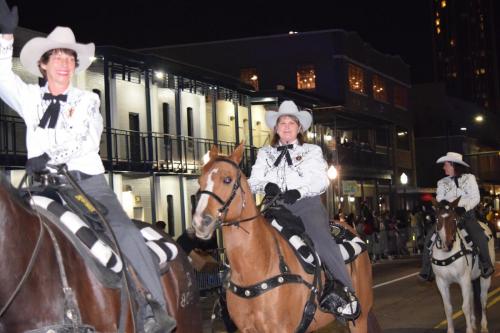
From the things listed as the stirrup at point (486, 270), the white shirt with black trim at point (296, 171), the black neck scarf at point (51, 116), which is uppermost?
the black neck scarf at point (51, 116)

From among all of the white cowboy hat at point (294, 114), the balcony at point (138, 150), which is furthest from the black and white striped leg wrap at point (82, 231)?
the balcony at point (138, 150)

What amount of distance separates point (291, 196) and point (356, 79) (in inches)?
1739

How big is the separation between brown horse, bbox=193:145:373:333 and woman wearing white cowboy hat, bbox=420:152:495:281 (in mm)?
6463

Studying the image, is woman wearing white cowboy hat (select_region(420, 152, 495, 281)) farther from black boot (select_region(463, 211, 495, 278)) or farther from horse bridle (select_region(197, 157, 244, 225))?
horse bridle (select_region(197, 157, 244, 225))

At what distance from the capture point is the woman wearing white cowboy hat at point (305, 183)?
8.19 metres

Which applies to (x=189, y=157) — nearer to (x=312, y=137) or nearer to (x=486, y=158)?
(x=312, y=137)

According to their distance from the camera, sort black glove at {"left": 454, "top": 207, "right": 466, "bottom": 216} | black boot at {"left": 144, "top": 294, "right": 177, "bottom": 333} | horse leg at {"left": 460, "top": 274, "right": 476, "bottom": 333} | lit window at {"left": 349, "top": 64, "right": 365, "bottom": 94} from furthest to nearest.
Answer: lit window at {"left": 349, "top": 64, "right": 365, "bottom": 94}
black glove at {"left": 454, "top": 207, "right": 466, "bottom": 216}
horse leg at {"left": 460, "top": 274, "right": 476, "bottom": 333}
black boot at {"left": 144, "top": 294, "right": 177, "bottom": 333}

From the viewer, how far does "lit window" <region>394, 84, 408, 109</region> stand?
5928 cm

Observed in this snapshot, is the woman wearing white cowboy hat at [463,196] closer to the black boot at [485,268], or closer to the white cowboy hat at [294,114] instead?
the black boot at [485,268]

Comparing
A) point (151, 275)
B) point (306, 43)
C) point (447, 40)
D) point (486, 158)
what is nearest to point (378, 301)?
point (151, 275)

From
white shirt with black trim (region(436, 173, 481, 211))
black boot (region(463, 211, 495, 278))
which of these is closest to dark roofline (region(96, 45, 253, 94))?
white shirt with black trim (region(436, 173, 481, 211))

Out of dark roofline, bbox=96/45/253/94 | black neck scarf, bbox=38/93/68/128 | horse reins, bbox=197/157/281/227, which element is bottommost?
horse reins, bbox=197/157/281/227

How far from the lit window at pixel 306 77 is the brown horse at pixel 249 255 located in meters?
Result: 42.2

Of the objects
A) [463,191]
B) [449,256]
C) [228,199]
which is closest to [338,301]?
[228,199]
